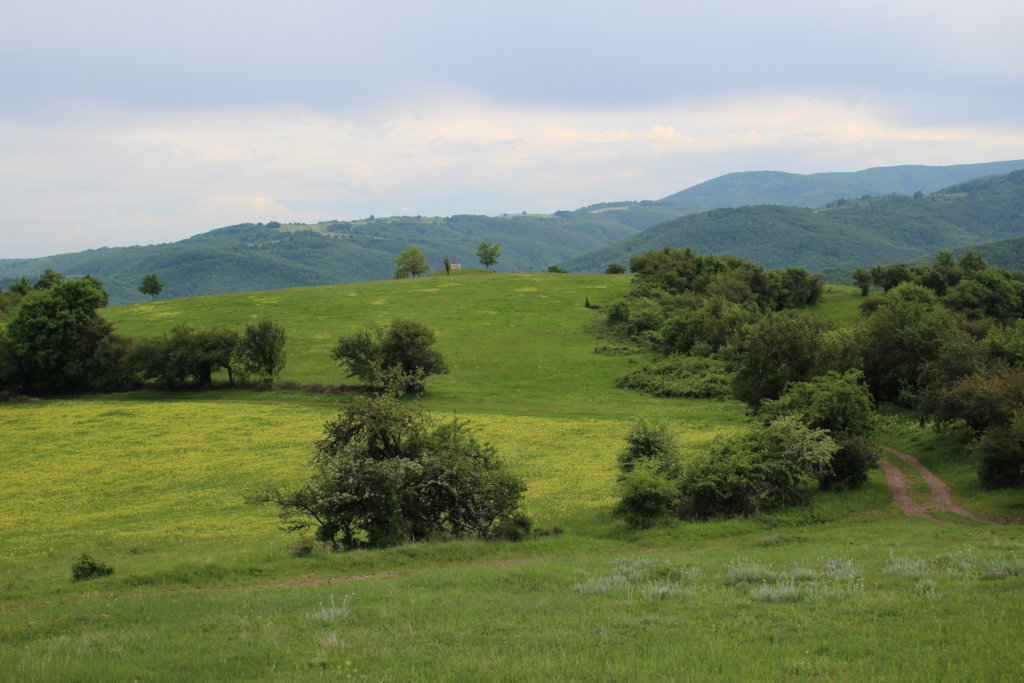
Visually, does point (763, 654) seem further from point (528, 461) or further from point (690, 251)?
point (690, 251)

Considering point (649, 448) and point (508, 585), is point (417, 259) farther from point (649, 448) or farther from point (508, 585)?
point (508, 585)

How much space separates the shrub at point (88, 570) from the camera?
1945 cm

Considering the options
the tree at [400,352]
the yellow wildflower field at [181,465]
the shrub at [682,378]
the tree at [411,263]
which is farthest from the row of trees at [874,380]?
the tree at [411,263]

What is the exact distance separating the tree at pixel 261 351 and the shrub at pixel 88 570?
1897 inches

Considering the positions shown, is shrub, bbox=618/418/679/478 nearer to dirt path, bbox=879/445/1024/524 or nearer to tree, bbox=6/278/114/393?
dirt path, bbox=879/445/1024/524

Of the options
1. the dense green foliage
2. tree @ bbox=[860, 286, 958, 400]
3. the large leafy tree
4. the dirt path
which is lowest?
the dirt path

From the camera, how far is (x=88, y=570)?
19.5 metres

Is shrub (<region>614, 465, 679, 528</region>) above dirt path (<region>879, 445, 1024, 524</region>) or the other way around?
above

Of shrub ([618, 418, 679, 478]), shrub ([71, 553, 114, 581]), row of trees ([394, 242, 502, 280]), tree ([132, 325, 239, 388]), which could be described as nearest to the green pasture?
tree ([132, 325, 239, 388])

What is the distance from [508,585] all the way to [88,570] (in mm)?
12705

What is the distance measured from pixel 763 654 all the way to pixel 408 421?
1548 cm

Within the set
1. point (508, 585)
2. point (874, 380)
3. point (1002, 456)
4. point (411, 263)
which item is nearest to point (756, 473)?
point (1002, 456)

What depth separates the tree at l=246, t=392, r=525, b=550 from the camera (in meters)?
21.6

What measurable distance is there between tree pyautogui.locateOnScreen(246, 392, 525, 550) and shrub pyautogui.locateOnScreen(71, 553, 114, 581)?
4.36 m
